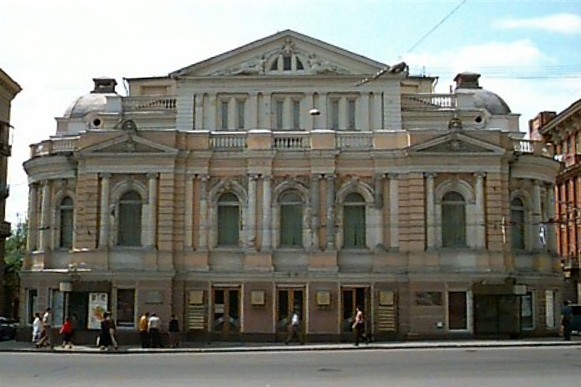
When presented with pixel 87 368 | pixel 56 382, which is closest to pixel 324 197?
pixel 87 368

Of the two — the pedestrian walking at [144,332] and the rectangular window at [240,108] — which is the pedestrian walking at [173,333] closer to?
the pedestrian walking at [144,332]

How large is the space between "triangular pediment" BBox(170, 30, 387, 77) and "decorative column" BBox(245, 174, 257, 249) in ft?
22.3

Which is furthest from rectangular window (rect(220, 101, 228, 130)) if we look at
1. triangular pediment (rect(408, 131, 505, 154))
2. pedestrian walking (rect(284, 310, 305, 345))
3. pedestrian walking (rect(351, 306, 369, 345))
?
pedestrian walking (rect(351, 306, 369, 345))

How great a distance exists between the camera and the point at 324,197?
4125cm

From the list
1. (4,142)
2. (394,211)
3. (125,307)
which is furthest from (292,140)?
(4,142)

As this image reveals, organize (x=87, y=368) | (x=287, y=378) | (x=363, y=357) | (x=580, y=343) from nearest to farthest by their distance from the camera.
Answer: (x=287, y=378) → (x=87, y=368) → (x=363, y=357) → (x=580, y=343)

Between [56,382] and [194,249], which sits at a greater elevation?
[194,249]

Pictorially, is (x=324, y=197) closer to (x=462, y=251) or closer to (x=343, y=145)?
(x=343, y=145)

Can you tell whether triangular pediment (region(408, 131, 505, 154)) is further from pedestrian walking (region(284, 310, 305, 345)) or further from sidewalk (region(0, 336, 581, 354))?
pedestrian walking (region(284, 310, 305, 345))

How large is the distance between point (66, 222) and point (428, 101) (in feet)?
62.4

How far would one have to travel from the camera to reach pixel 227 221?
41719mm

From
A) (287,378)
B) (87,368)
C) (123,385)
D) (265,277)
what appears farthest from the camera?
(265,277)

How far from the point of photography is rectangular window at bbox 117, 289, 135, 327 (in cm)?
4075

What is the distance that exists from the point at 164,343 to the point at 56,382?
58.1 feet
